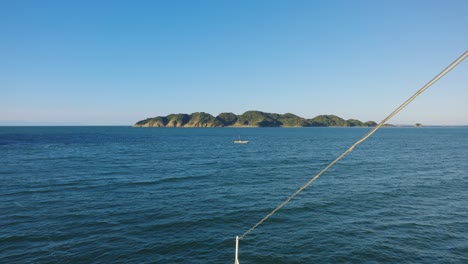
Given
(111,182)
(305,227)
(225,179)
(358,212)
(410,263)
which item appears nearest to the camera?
(410,263)

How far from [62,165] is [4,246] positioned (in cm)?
3948

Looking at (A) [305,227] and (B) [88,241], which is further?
(A) [305,227]

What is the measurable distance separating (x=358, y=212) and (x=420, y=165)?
125 ft

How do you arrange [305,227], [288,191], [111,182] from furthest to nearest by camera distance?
[111,182]
[288,191]
[305,227]

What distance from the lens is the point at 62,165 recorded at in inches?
2158

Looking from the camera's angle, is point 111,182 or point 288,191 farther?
point 111,182

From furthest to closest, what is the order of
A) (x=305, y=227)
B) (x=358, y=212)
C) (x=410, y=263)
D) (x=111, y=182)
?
(x=111, y=182) → (x=358, y=212) → (x=305, y=227) → (x=410, y=263)

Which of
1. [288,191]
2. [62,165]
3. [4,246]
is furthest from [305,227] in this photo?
[62,165]

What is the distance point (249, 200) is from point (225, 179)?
40.0 ft

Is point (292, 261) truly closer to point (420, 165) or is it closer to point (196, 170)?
point (196, 170)

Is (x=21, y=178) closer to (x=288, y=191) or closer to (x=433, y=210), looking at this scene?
(x=288, y=191)

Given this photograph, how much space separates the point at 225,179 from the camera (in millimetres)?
43562

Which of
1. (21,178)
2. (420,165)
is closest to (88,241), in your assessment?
(21,178)

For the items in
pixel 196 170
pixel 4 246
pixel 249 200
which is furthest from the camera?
pixel 196 170
